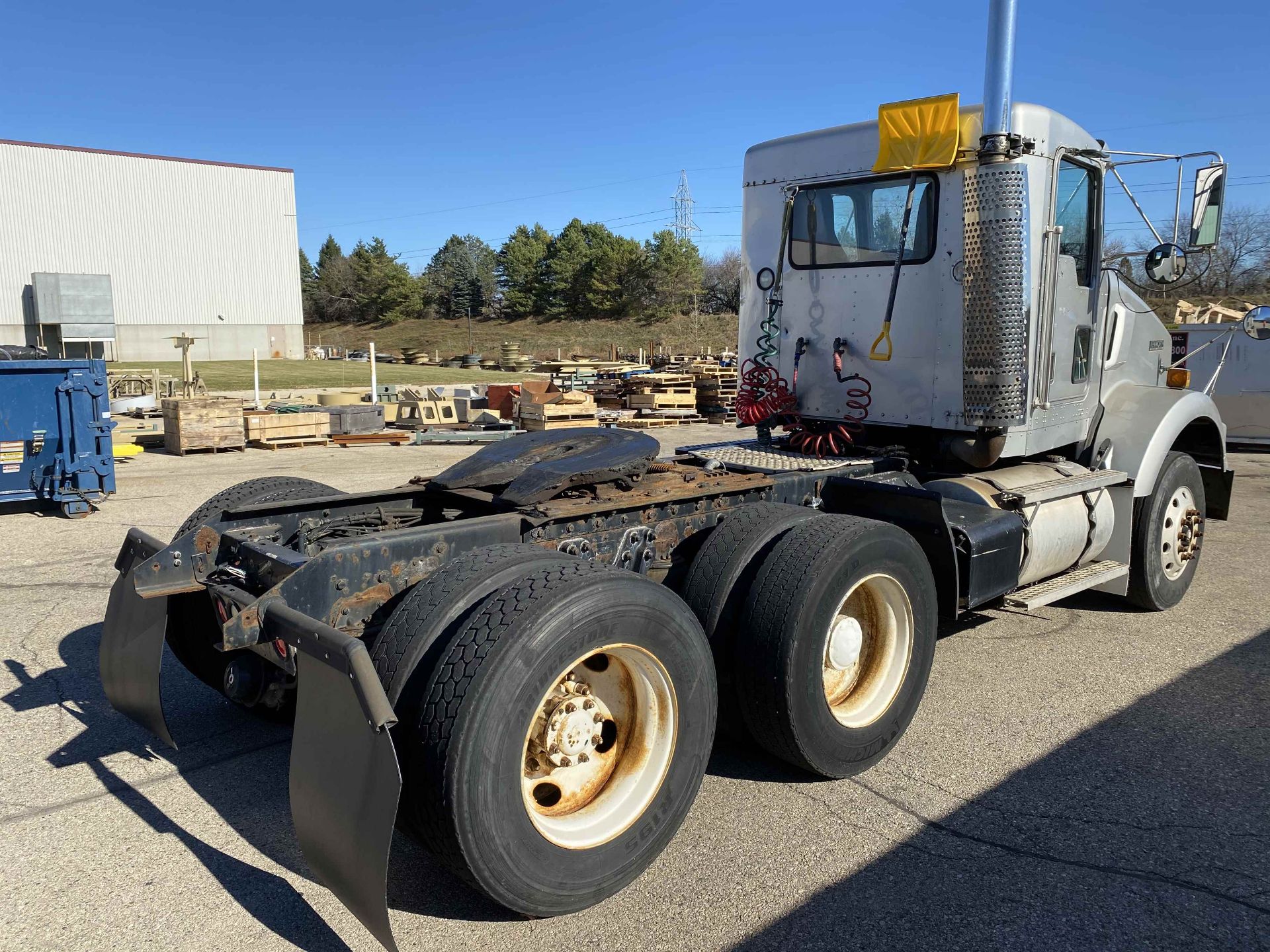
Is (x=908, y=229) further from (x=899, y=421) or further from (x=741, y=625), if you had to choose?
(x=741, y=625)

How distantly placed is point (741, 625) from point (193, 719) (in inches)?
107

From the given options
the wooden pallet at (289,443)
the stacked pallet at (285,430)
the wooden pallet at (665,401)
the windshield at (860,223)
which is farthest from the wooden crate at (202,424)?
the windshield at (860,223)

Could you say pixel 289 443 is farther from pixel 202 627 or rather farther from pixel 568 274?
pixel 568 274

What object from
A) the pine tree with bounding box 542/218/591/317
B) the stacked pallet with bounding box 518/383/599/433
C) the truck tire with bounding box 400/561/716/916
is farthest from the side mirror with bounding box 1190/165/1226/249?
the pine tree with bounding box 542/218/591/317

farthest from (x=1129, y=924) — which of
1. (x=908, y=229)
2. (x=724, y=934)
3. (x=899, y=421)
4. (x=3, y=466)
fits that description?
(x=3, y=466)

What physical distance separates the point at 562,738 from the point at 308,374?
124 feet

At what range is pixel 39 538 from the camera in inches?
329

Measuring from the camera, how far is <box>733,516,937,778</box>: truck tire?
11.7 ft

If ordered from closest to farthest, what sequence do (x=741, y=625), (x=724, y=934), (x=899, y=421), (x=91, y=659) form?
(x=724, y=934)
(x=741, y=625)
(x=91, y=659)
(x=899, y=421)

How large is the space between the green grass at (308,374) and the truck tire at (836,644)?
91.6 feet

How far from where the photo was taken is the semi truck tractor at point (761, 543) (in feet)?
8.75

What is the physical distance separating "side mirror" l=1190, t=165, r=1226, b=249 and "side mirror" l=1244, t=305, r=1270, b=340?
0.99m

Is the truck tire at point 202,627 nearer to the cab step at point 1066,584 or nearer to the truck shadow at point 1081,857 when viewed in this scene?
the truck shadow at point 1081,857

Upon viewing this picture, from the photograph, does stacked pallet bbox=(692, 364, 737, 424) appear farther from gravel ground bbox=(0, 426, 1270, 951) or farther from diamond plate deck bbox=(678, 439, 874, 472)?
gravel ground bbox=(0, 426, 1270, 951)
